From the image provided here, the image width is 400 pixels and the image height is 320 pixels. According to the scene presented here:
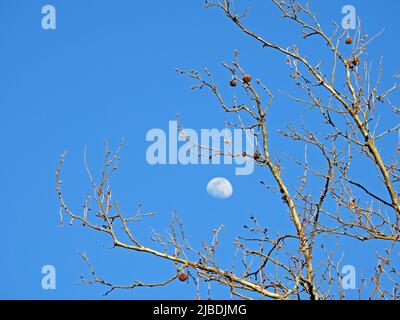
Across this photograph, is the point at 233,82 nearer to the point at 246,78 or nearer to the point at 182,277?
the point at 246,78

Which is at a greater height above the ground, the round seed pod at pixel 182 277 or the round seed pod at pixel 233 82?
the round seed pod at pixel 233 82

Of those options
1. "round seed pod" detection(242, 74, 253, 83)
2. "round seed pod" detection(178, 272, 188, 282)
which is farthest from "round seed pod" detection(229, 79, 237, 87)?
"round seed pod" detection(178, 272, 188, 282)

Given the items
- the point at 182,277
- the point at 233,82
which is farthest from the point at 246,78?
the point at 182,277

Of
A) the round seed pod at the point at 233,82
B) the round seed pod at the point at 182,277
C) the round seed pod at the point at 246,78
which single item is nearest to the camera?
the round seed pod at the point at 182,277

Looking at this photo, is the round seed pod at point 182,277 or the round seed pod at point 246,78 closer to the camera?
the round seed pod at point 182,277

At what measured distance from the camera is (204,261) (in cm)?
768

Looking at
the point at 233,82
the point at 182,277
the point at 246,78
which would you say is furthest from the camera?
the point at 233,82

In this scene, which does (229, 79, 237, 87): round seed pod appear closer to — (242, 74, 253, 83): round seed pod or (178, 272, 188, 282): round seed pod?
(242, 74, 253, 83): round seed pod

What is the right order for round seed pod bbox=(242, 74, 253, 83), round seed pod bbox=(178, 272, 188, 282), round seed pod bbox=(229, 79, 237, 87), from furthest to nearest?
1. round seed pod bbox=(229, 79, 237, 87)
2. round seed pod bbox=(242, 74, 253, 83)
3. round seed pod bbox=(178, 272, 188, 282)

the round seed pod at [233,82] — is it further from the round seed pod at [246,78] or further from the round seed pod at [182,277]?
the round seed pod at [182,277]

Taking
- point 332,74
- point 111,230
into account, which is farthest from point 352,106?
point 111,230

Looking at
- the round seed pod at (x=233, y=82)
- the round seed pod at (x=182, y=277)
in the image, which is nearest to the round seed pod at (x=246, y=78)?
the round seed pod at (x=233, y=82)
